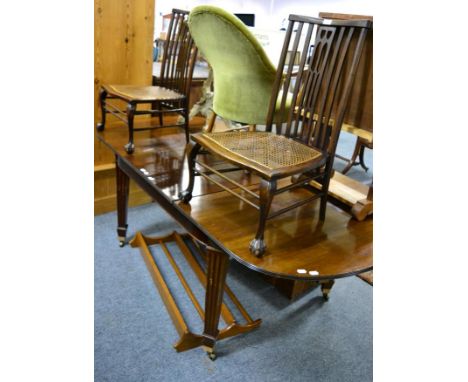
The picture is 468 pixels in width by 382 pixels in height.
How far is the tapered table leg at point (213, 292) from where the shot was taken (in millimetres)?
1341

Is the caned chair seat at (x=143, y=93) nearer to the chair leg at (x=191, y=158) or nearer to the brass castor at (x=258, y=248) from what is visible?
the chair leg at (x=191, y=158)

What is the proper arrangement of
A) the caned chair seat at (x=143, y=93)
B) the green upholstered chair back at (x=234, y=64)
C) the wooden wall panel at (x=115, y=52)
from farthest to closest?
the wooden wall panel at (x=115, y=52), the caned chair seat at (x=143, y=93), the green upholstered chair back at (x=234, y=64)

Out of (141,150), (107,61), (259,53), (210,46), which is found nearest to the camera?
(259,53)

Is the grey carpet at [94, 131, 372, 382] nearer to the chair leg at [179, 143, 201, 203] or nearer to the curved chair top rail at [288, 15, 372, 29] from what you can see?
the chair leg at [179, 143, 201, 203]

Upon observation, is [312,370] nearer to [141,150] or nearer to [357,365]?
[357,365]

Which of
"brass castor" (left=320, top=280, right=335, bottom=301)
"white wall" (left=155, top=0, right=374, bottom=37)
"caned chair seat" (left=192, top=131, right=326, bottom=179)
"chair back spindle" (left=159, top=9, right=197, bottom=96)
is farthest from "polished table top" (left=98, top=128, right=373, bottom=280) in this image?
"white wall" (left=155, top=0, right=374, bottom=37)

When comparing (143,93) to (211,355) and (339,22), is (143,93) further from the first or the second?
(211,355)

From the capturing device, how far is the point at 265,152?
1.29 meters

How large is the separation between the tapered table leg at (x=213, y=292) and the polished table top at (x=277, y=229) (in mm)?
100

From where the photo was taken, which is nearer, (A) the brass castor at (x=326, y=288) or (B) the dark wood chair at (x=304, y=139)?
(B) the dark wood chair at (x=304, y=139)

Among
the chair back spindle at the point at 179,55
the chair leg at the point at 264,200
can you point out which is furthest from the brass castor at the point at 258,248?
the chair back spindle at the point at 179,55
